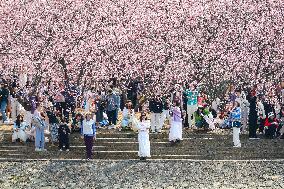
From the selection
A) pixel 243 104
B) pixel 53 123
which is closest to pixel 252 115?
pixel 243 104

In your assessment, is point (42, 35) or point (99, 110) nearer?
point (99, 110)

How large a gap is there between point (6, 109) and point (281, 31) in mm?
13395

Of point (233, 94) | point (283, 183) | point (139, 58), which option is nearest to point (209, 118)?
point (233, 94)

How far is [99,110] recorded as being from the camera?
97.7ft

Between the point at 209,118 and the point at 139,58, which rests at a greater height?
the point at 139,58

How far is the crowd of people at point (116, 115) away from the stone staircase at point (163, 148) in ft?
1.08

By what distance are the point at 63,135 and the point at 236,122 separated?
5.94 meters

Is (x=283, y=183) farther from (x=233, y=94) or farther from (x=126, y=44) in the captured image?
(x=126, y=44)

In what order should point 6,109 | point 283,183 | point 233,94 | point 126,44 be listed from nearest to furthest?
point 283,183 < point 233,94 < point 6,109 < point 126,44

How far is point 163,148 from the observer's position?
2722cm

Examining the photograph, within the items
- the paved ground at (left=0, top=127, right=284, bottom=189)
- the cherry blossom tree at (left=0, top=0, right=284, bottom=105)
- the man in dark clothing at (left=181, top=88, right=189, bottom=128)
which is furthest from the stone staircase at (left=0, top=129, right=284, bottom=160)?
the cherry blossom tree at (left=0, top=0, right=284, bottom=105)

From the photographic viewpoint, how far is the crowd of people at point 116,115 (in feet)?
88.3

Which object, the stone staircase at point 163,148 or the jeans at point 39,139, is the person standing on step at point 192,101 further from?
the jeans at point 39,139

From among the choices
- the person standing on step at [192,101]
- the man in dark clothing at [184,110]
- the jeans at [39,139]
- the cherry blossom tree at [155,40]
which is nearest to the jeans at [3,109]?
the cherry blossom tree at [155,40]
